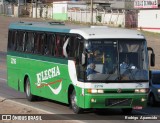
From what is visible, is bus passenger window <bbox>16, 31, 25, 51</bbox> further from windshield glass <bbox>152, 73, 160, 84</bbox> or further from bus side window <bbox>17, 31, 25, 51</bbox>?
windshield glass <bbox>152, 73, 160, 84</bbox>

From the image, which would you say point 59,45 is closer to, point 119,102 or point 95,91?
point 95,91

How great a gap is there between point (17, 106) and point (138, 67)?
15.9ft

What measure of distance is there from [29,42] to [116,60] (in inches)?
232

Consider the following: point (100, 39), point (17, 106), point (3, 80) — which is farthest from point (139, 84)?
point (3, 80)

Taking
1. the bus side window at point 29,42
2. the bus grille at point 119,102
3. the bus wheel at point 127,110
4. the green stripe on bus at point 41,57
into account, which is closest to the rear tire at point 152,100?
the bus wheel at point 127,110

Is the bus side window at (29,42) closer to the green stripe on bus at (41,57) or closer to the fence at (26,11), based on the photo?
the green stripe on bus at (41,57)

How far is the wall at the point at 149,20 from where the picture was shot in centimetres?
6894

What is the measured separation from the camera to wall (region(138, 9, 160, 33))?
68.9 metres

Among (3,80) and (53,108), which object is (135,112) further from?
(3,80)

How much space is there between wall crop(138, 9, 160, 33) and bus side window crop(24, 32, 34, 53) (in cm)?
4782

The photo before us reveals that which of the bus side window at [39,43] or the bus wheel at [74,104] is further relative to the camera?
the bus side window at [39,43]

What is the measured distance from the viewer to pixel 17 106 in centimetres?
1944

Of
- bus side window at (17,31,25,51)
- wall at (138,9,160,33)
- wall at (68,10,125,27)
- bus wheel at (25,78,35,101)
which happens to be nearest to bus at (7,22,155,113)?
bus wheel at (25,78,35,101)

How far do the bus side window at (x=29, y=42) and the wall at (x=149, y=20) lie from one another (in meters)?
47.8
